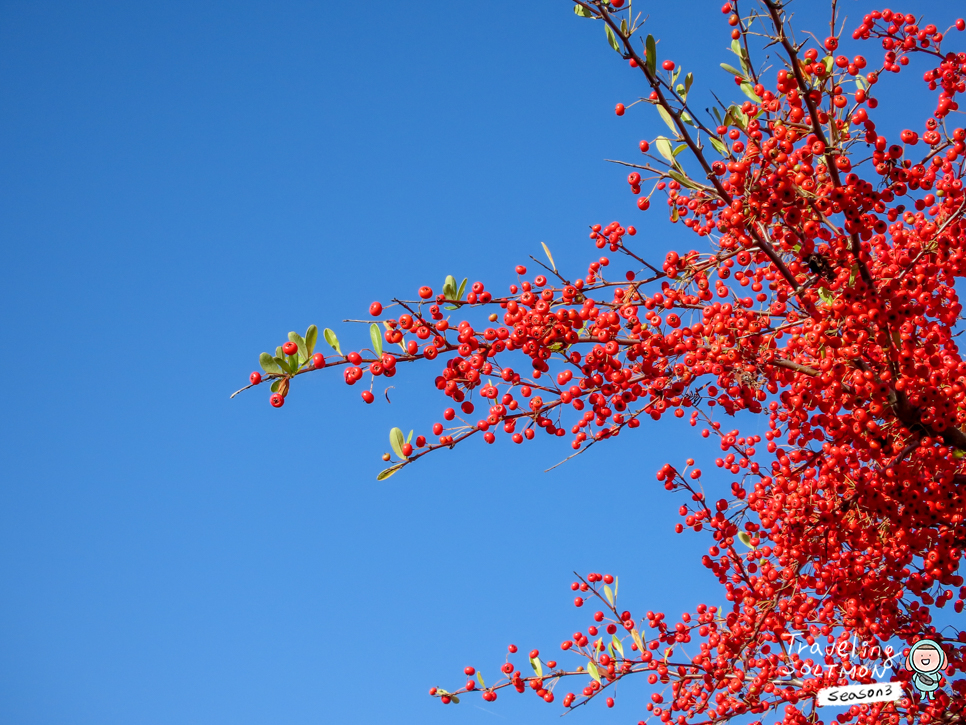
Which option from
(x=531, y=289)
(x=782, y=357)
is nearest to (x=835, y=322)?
(x=782, y=357)

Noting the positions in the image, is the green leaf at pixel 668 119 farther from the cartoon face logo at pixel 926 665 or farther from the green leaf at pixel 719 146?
the cartoon face logo at pixel 926 665

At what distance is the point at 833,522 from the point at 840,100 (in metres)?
3.59

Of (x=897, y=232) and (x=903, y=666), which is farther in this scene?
(x=903, y=666)

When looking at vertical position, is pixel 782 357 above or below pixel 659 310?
below

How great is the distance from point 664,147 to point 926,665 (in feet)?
17.3

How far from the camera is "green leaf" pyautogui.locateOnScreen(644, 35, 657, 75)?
4.20 meters

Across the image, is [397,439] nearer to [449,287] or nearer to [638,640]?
[449,287]

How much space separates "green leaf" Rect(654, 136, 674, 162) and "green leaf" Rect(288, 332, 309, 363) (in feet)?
9.25

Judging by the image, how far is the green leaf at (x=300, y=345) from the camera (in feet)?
13.8

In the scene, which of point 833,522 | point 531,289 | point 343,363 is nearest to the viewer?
point 343,363

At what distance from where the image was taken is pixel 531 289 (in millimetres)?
5188

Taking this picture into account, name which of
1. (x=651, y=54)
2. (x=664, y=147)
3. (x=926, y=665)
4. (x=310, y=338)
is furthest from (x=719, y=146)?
(x=926, y=665)

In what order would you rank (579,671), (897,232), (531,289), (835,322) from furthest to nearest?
(579,671) → (897,232) → (531,289) → (835,322)

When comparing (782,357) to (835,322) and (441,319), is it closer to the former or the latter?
(835,322)
